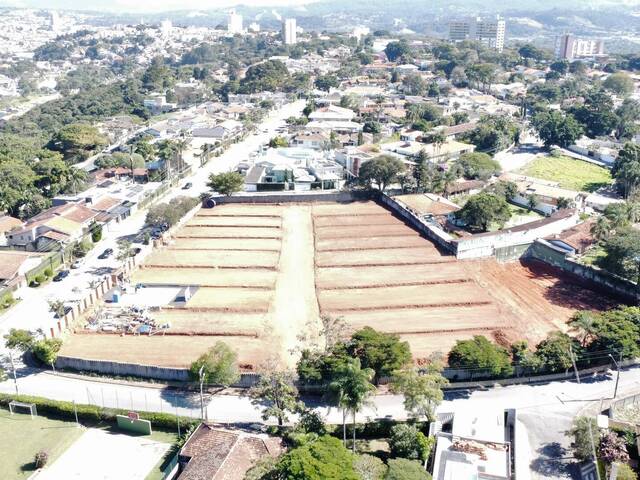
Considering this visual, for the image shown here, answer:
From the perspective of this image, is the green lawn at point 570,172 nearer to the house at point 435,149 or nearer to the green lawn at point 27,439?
the house at point 435,149

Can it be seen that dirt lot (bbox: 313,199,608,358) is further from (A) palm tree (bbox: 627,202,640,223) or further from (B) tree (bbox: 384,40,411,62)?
(B) tree (bbox: 384,40,411,62)

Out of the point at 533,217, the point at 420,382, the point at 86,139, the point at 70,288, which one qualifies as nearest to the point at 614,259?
the point at 533,217

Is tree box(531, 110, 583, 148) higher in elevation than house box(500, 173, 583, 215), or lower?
higher

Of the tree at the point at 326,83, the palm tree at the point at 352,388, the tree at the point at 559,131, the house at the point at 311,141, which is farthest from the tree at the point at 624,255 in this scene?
the tree at the point at 326,83

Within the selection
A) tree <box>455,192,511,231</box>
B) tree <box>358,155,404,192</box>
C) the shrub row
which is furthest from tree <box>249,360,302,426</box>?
tree <box>358,155,404,192</box>

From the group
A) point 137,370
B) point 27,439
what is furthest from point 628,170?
point 27,439

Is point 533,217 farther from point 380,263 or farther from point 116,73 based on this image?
point 116,73

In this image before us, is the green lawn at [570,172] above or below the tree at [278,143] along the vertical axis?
below
